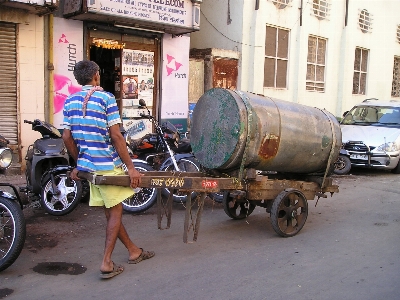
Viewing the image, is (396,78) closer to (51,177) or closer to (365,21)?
(365,21)

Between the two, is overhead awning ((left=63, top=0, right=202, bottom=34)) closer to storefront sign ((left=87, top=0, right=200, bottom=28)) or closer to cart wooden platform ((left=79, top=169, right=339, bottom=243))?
storefront sign ((left=87, top=0, right=200, bottom=28))

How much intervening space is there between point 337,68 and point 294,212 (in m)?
11.8

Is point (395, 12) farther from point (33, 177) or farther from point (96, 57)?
point (33, 177)

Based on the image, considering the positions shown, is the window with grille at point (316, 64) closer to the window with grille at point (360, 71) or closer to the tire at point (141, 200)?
the window with grille at point (360, 71)

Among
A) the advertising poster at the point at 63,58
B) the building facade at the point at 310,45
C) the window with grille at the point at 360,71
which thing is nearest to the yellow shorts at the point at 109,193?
the advertising poster at the point at 63,58

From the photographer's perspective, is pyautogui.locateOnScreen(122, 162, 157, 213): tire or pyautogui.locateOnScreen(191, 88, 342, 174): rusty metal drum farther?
pyautogui.locateOnScreen(122, 162, 157, 213): tire

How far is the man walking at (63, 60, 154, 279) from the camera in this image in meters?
3.81

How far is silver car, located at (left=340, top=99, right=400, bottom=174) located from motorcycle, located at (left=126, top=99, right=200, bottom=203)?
15.5ft

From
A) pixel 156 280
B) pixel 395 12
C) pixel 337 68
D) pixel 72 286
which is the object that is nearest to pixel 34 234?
pixel 72 286

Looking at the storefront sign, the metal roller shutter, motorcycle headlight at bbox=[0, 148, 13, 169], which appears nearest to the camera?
motorcycle headlight at bbox=[0, 148, 13, 169]

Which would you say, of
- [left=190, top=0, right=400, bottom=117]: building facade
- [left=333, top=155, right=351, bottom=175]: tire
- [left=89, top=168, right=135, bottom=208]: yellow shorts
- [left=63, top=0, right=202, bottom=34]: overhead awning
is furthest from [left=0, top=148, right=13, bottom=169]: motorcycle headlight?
[left=190, top=0, right=400, bottom=117]: building facade

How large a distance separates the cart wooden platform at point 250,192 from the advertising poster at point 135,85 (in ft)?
15.5

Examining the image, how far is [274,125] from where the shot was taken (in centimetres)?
504

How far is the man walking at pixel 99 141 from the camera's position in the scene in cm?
381
